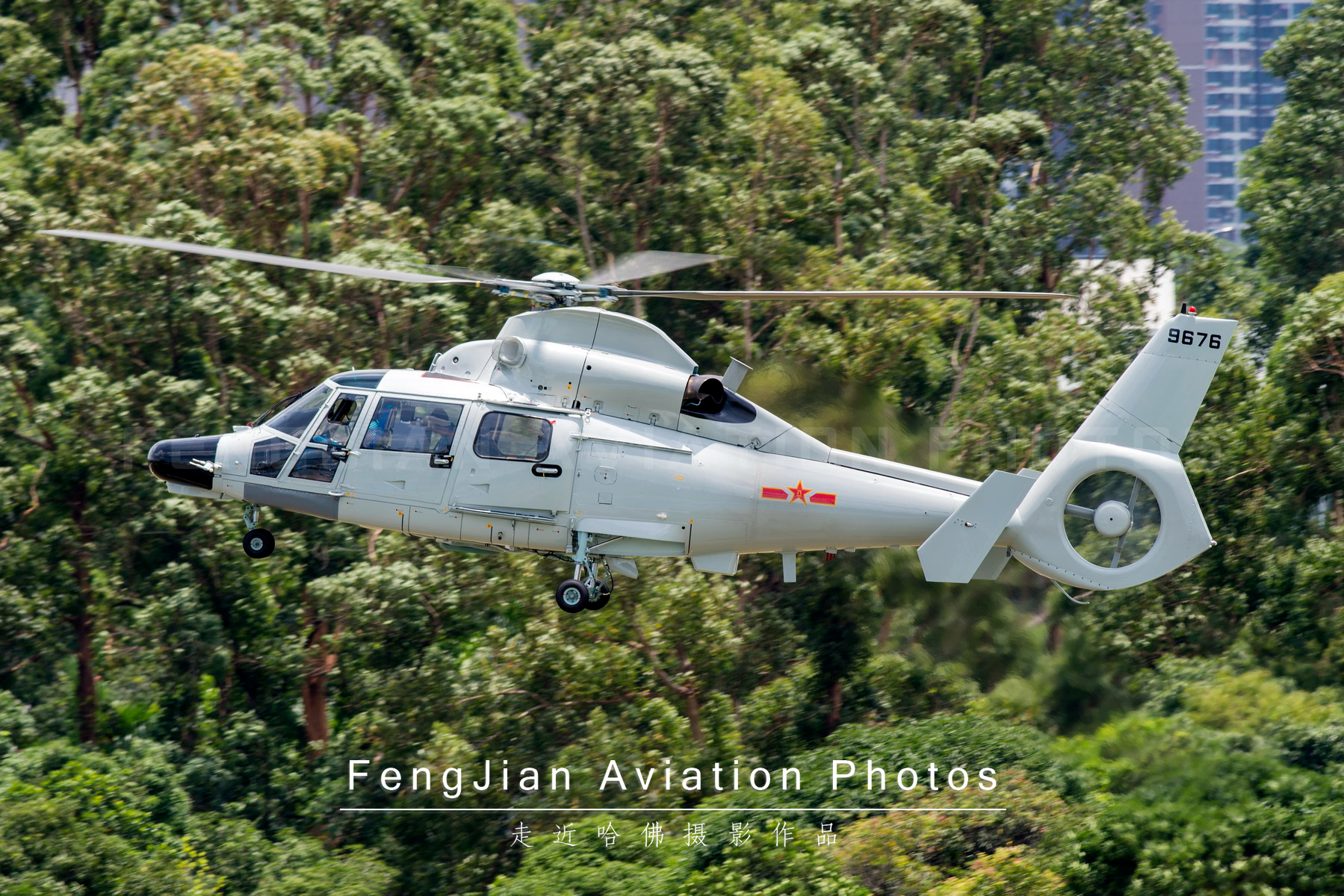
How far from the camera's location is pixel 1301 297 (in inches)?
934

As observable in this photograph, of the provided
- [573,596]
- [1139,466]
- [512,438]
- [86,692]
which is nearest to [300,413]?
[512,438]

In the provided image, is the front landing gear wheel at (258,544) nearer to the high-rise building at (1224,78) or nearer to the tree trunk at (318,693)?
the tree trunk at (318,693)

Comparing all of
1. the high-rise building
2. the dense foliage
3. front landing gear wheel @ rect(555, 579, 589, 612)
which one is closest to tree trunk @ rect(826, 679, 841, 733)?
the dense foliage

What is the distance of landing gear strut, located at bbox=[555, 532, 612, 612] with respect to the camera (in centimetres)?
1445

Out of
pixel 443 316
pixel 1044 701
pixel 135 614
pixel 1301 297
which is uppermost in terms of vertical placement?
pixel 1301 297

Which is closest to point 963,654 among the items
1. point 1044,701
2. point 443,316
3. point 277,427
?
point 1044,701

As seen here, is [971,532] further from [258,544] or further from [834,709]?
[834,709]

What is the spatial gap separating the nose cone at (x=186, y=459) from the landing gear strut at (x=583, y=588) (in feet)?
11.1

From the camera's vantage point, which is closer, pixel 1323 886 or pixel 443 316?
pixel 1323 886

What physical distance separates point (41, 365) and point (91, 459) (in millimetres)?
3054

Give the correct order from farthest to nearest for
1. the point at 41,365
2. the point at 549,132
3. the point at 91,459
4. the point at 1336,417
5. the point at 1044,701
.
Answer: the point at 549,132 → the point at 41,365 → the point at 91,459 → the point at 1336,417 → the point at 1044,701

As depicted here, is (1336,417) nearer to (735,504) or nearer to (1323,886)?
(1323,886)

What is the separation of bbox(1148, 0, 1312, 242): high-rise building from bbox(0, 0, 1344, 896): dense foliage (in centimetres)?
10009

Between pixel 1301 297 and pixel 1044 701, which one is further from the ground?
pixel 1301 297
